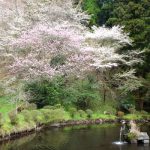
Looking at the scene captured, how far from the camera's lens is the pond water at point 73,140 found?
83.3 feet

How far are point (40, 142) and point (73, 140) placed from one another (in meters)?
2.26

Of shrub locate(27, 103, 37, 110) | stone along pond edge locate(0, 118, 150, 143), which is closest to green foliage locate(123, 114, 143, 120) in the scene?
stone along pond edge locate(0, 118, 150, 143)

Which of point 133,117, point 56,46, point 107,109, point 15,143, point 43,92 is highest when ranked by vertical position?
point 56,46

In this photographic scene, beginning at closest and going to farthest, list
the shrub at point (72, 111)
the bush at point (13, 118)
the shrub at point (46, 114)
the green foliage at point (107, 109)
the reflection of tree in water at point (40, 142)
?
1. the reflection of tree in water at point (40, 142)
2. the bush at point (13, 118)
3. the shrub at point (46, 114)
4. the shrub at point (72, 111)
5. the green foliage at point (107, 109)

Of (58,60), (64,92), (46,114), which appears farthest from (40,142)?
(58,60)

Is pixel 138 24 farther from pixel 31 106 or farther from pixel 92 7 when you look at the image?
pixel 31 106

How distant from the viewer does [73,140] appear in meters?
27.7

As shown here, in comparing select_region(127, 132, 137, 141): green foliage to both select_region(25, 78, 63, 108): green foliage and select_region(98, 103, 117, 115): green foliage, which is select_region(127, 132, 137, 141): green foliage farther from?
select_region(98, 103, 117, 115): green foliage

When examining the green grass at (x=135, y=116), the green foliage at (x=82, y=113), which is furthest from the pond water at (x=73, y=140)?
the green grass at (x=135, y=116)

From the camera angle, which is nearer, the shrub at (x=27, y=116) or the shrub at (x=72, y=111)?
the shrub at (x=27, y=116)

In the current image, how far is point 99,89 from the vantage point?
4241 cm

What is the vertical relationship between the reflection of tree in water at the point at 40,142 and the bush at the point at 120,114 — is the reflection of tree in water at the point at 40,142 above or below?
below

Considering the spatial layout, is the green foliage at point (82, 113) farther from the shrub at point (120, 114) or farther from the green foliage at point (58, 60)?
the green foliage at point (58, 60)

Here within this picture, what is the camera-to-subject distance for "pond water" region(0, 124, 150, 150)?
25375 millimetres
